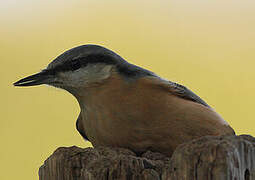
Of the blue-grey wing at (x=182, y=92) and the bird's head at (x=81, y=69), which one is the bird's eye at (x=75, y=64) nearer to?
the bird's head at (x=81, y=69)

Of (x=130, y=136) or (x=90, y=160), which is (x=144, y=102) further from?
(x=90, y=160)

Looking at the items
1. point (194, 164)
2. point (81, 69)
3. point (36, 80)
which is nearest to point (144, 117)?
point (81, 69)

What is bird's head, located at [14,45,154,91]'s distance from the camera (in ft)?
12.0

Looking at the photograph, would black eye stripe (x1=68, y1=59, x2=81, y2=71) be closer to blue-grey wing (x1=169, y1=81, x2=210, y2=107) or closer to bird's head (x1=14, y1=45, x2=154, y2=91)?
bird's head (x1=14, y1=45, x2=154, y2=91)

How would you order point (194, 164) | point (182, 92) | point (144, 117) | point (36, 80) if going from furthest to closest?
point (182, 92) → point (36, 80) → point (144, 117) → point (194, 164)

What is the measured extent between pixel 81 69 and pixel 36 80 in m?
0.38

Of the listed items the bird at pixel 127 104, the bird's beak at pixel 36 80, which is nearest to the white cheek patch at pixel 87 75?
the bird at pixel 127 104

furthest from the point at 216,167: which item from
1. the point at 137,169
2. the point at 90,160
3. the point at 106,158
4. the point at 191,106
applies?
the point at 191,106

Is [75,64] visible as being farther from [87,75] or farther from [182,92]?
[182,92]

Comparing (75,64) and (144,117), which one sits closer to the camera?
(144,117)

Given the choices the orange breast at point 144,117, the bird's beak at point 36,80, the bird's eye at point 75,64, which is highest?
the bird's eye at point 75,64

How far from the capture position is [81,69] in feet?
12.2

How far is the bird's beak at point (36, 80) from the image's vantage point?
3662 mm

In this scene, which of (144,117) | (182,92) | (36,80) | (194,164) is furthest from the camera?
(182,92)
